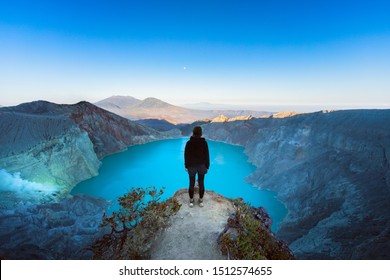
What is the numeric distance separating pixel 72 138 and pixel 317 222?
40765 millimetres

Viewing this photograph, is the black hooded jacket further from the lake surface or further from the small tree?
the lake surface

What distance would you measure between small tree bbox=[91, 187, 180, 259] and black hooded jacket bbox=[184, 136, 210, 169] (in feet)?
4.38

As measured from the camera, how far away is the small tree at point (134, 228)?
4.93m

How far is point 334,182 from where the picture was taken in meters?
24.2

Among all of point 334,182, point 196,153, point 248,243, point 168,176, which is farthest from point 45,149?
point 334,182

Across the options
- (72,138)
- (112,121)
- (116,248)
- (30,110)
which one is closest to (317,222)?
(116,248)

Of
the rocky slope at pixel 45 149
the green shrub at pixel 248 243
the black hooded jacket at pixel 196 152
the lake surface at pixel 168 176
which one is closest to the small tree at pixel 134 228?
the black hooded jacket at pixel 196 152

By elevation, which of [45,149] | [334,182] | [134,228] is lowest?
[334,182]

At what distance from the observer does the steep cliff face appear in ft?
46.9

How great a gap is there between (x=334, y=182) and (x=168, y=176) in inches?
1140

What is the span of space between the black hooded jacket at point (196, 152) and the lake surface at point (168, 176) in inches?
803

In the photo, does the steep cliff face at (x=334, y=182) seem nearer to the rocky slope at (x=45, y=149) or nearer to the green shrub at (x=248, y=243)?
the green shrub at (x=248, y=243)

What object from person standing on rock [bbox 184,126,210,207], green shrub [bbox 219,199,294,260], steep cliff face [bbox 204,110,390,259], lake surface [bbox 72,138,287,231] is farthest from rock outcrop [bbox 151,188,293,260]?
lake surface [bbox 72,138,287,231]

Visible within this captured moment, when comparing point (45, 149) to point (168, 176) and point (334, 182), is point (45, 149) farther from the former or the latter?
point (334, 182)
